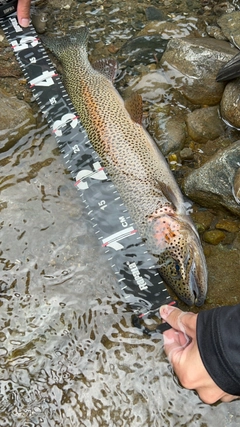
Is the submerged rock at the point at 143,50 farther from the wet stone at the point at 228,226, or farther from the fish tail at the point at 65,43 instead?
the wet stone at the point at 228,226

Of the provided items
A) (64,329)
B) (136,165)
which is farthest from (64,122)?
(64,329)

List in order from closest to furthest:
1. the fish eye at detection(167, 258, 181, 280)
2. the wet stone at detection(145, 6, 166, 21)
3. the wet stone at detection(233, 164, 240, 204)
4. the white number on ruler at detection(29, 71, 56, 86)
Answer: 1. the fish eye at detection(167, 258, 181, 280)
2. the wet stone at detection(233, 164, 240, 204)
3. the white number on ruler at detection(29, 71, 56, 86)
4. the wet stone at detection(145, 6, 166, 21)

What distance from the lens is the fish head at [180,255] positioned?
361 centimetres

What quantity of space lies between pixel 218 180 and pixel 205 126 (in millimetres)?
745

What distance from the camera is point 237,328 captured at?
9.10 ft

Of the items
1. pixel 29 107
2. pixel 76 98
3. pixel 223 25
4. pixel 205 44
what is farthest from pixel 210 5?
pixel 29 107

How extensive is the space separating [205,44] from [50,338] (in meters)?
3.42

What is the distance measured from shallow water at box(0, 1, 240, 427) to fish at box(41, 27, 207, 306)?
363mm

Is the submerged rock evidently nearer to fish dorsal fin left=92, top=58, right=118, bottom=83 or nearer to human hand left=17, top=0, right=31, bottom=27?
fish dorsal fin left=92, top=58, right=118, bottom=83

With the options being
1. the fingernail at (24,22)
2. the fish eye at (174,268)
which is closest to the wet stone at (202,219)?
the fish eye at (174,268)

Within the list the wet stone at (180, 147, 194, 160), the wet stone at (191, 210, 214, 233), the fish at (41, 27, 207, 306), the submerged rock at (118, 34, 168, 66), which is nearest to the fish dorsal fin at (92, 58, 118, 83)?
the fish at (41, 27, 207, 306)

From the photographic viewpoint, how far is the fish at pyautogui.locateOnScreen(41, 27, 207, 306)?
3664 mm

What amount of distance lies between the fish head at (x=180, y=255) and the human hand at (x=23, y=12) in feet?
9.34

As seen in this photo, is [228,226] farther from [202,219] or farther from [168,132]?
[168,132]
